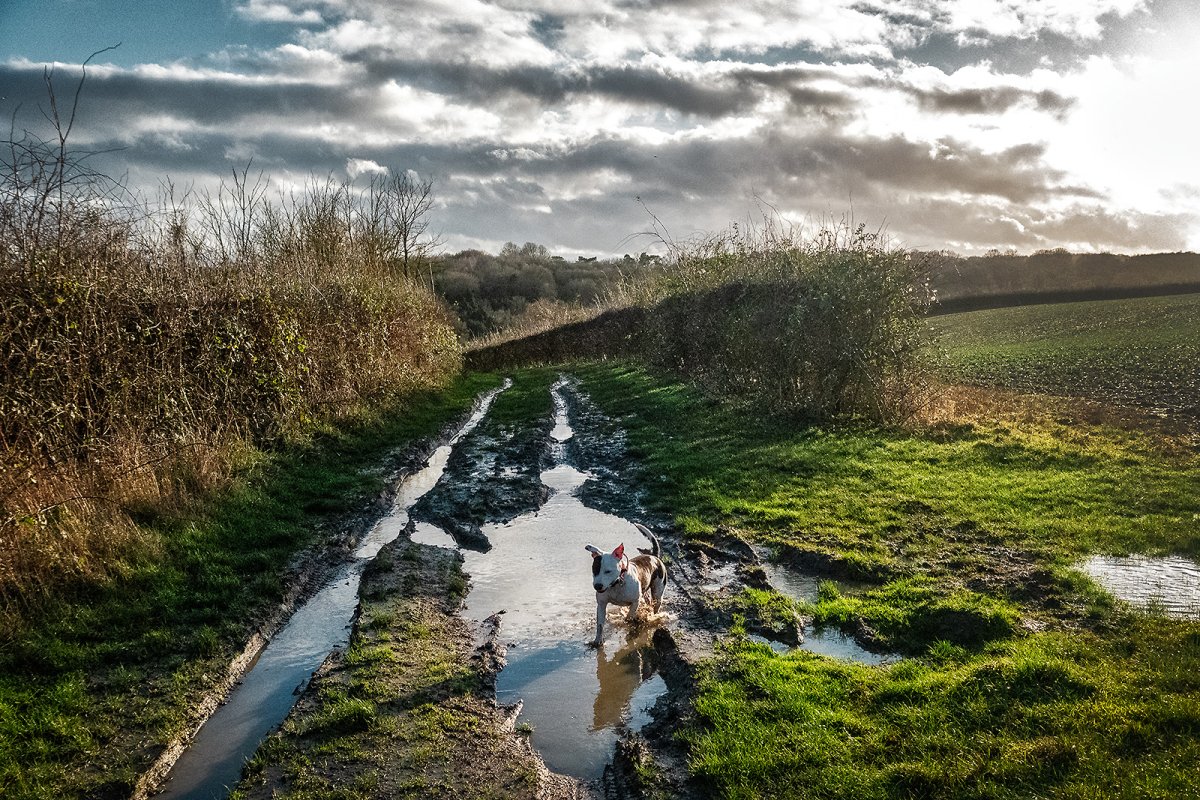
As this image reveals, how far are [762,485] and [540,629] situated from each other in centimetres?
517

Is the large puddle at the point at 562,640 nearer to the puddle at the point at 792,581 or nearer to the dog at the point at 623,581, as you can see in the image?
the dog at the point at 623,581

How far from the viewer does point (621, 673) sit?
20.7 feet

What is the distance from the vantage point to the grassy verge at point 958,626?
14.5 feet

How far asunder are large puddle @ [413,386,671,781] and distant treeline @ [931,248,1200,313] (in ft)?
139

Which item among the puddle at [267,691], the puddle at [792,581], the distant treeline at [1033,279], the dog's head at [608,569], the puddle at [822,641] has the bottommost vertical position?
the puddle at [267,691]

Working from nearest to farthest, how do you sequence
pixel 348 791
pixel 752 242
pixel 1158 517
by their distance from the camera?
pixel 348 791, pixel 1158 517, pixel 752 242

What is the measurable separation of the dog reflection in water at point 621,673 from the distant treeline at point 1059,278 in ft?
145

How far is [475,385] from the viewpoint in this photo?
28500 millimetres

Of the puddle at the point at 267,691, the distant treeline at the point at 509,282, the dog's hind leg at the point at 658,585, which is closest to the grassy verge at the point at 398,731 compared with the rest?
the puddle at the point at 267,691

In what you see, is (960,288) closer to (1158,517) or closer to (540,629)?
(1158,517)

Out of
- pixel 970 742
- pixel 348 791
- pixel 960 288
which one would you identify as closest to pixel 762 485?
pixel 970 742

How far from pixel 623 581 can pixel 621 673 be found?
781mm

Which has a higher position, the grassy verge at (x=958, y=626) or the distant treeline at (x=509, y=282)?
the distant treeline at (x=509, y=282)

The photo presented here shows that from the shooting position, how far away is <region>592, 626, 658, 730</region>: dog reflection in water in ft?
18.8
